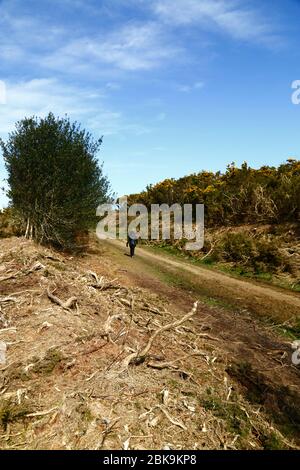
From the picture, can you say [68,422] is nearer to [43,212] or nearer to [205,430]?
[205,430]

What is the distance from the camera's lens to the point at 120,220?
150ft

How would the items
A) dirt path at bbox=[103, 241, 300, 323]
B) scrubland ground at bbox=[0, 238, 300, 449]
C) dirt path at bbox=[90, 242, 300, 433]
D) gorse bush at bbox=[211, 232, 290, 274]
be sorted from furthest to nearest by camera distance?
gorse bush at bbox=[211, 232, 290, 274], dirt path at bbox=[103, 241, 300, 323], dirt path at bbox=[90, 242, 300, 433], scrubland ground at bbox=[0, 238, 300, 449]

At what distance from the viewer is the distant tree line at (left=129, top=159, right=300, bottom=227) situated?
25.1m

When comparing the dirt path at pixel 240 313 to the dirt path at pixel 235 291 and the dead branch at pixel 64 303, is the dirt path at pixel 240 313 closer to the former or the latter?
the dirt path at pixel 235 291

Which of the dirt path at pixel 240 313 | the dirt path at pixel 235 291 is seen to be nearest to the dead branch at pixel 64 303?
the dirt path at pixel 240 313

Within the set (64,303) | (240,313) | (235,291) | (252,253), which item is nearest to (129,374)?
(64,303)

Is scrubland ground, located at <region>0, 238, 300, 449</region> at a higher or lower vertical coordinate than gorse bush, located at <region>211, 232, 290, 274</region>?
lower

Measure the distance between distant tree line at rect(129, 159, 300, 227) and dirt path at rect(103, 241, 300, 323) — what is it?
6647 mm

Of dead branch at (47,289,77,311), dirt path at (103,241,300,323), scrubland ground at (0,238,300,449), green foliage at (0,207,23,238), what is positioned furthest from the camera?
green foliage at (0,207,23,238)

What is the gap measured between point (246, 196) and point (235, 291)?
12608mm

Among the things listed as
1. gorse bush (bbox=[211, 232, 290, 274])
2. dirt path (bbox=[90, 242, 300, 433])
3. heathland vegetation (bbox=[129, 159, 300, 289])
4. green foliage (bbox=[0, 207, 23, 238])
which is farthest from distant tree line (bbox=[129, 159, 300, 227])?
green foliage (bbox=[0, 207, 23, 238])

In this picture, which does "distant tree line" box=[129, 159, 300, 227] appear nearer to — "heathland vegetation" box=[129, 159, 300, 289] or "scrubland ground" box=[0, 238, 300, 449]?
"heathland vegetation" box=[129, 159, 300, 289]

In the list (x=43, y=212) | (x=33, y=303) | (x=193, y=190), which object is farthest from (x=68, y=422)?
(x=193, y=190)
